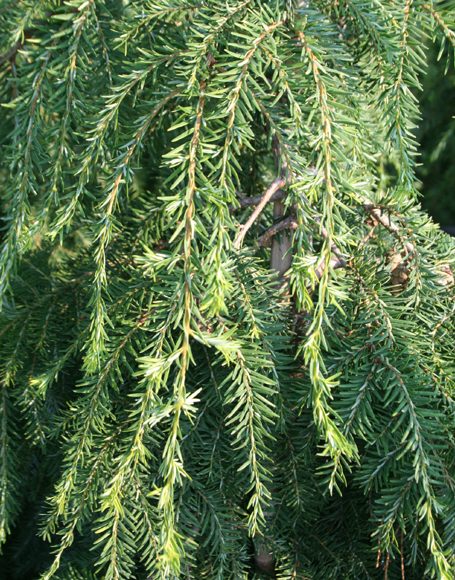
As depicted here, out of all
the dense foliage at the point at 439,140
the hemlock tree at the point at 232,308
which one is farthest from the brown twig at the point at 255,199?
the dense foliage at the point at 439,140

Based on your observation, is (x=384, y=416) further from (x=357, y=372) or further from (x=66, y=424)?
(x=66, y=424)

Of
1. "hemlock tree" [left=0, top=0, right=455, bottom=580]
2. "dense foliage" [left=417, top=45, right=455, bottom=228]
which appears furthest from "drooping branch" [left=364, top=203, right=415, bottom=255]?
"dense foliage" [left=417, top=45, right=455, bottom=228]

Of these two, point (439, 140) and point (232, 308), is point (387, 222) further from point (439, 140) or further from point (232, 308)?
point (439, 140)

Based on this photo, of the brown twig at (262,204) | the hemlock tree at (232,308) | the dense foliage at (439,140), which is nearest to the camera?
the hemlock tree at (232,308)

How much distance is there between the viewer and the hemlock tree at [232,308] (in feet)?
1.60

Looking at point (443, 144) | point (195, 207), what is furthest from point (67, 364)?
point (443, 144)

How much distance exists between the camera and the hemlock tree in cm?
49

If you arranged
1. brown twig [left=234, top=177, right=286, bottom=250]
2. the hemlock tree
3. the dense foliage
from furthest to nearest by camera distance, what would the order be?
the dense foliage
brown twig [left=234, top=177, right=286, bottom=250]
the hemlock tree

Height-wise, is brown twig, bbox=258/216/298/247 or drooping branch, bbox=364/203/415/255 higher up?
drooping branch, bbox=364/203/415/255

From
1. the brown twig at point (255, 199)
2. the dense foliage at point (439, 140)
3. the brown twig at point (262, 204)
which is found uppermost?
the brown twig at point (262, 204)

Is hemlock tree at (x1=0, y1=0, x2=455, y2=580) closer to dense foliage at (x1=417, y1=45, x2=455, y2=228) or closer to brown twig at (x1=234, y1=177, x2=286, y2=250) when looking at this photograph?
brown twig at (x1=234, y1=177, x2=286, y2=250)

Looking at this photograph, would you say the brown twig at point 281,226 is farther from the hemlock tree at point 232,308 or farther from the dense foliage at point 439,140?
the dense foliage at point 439,140

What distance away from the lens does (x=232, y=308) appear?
22.8 inches

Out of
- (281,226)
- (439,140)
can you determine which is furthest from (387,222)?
(439,140)
